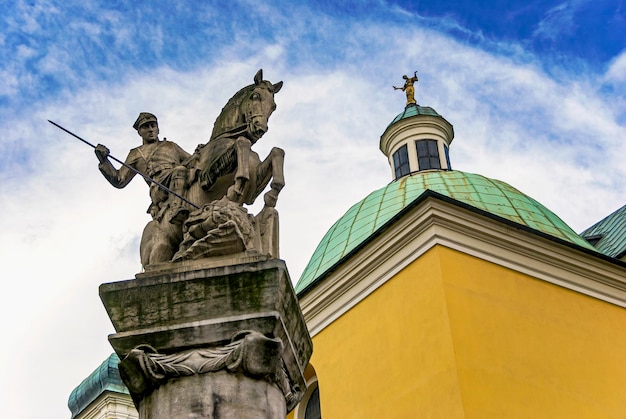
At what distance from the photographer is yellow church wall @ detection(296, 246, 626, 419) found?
11.7m

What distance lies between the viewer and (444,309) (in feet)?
39.9

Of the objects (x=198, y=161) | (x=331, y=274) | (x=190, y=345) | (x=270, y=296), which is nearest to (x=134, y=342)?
(x=190, y=345)

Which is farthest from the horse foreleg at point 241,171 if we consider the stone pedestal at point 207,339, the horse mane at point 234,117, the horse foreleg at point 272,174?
the stone pedestal at point 207,339

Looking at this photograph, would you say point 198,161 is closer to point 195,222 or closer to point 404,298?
point 195,222

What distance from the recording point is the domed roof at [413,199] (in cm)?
1479

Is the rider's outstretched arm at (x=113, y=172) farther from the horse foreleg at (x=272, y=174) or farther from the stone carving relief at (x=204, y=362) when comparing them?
the stone carving relief at (x=204, y=362)

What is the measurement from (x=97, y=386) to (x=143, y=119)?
19.7m

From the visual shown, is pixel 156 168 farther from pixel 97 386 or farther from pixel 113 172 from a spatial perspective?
pixel 97 386

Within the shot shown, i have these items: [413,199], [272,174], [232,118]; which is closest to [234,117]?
[232,118]

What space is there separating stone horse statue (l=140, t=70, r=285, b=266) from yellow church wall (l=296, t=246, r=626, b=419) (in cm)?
613

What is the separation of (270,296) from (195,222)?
30.2 inches

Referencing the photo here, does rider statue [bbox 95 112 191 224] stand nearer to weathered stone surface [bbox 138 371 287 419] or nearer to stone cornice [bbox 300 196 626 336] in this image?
weathered stone surface [bbox 138 371 287 419]

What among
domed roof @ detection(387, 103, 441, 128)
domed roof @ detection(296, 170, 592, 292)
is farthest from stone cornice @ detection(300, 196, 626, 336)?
domed roof @ detection(387, 103, 441, 128)

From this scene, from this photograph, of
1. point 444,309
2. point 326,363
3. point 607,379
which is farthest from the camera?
point 326,363
